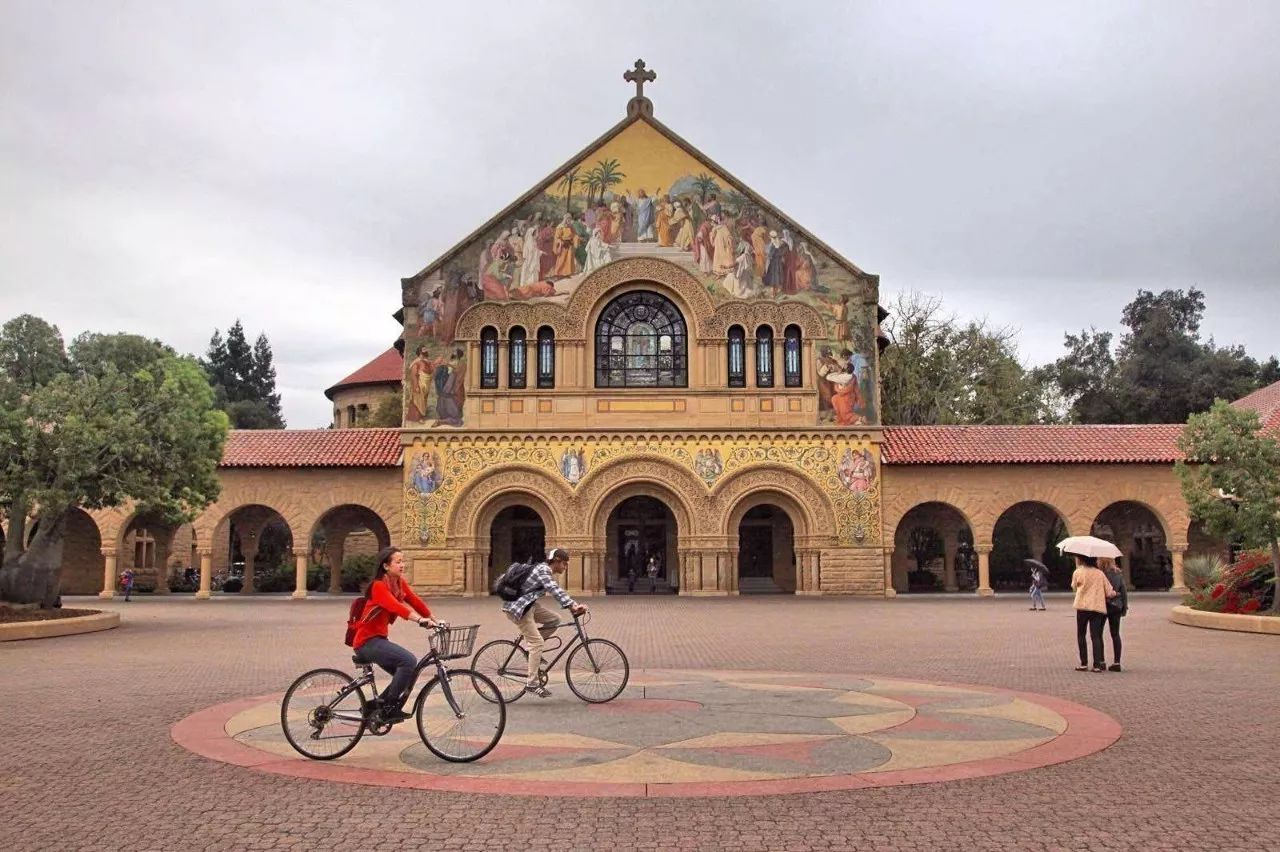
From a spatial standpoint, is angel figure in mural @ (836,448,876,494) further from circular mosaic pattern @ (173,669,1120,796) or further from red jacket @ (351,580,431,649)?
red jacket @ (351,580,431,649)

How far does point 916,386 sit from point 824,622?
3147 cm

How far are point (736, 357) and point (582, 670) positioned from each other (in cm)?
2541

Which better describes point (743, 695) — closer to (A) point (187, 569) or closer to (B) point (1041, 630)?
(B) point (1041, 630)

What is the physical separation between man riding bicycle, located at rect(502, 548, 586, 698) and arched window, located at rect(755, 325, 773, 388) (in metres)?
25.3

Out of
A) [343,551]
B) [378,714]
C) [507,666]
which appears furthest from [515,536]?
[378,714]

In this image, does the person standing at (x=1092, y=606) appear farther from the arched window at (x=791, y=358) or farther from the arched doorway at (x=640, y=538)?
the arched doorway at (x=640, y=538)

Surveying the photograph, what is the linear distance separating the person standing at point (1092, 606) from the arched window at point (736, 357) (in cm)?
2134

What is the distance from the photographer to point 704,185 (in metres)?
36.2

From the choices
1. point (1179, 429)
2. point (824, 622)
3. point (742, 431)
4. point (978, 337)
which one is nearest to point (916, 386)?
point (978, 337)

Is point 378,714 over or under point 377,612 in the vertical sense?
under

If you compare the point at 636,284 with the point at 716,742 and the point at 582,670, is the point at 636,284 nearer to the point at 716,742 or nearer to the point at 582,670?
the point at 582,670

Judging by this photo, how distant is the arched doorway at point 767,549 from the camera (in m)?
38.4

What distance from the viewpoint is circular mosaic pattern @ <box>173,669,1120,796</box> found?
25.5ft

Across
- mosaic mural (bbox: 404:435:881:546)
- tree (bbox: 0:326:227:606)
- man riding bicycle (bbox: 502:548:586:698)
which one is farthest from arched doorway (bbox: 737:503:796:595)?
man riding bicycle (bbox: 502:548:586:698)
